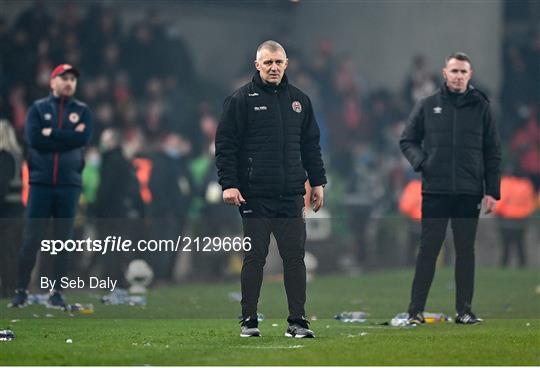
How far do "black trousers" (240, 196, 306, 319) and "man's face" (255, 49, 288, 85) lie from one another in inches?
32.1

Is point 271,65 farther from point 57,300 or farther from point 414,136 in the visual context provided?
point 57,300

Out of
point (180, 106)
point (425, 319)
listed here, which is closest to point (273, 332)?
point (425, 319)

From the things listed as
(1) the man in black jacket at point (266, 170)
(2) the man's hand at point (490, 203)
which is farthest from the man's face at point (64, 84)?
(2) the man's hand at point (490, 203)

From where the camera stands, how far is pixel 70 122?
13.7 m

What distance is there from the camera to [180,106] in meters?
24.2

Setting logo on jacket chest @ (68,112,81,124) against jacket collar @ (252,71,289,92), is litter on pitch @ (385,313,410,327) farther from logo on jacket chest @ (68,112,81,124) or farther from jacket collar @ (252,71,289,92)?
logo on jacket chest @ (68,112,81,124)

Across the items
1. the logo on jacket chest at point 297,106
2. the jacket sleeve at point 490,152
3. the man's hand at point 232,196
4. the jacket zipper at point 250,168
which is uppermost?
the logo on jacket chest at point 297,106

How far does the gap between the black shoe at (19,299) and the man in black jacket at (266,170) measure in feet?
7.50

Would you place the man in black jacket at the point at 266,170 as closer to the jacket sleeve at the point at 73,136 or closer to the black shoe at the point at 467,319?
the black shoe at the point at 467,319

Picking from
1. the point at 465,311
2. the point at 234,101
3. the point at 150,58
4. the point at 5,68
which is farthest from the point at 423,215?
the point at 150,58

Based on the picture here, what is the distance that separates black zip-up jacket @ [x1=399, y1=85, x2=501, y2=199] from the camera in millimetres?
12500

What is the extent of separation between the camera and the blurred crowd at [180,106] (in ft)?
65.9

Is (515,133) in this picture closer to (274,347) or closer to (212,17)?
(212,17)

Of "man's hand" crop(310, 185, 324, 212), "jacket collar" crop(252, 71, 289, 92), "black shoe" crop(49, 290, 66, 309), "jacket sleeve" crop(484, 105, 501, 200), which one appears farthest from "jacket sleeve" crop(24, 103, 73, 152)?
"jacket sleeve" crop(484, 105, 501, 200)
